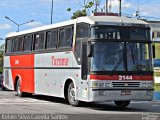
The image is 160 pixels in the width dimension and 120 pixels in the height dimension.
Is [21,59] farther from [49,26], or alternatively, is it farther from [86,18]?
[86,18]

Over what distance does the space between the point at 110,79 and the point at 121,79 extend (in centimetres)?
44

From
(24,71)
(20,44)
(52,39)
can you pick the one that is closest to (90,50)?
(52,39)

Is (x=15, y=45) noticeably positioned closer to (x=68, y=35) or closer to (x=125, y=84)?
(x=68, y=35)

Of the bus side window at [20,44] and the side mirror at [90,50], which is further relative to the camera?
the bus side window at [20,44]

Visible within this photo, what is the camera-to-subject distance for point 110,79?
17.7 m

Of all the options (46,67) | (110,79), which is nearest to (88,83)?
(110,79)

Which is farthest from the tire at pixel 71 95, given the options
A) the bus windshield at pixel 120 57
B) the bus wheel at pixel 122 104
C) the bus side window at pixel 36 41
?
the bus side window at pixel 36 41

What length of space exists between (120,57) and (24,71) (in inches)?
340

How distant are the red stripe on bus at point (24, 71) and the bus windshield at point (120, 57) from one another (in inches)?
270

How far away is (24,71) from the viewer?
83.1 feet

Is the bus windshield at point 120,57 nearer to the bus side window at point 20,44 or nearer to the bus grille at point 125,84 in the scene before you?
the bus grille at point 125,84

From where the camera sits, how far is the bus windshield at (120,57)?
58.0 ft

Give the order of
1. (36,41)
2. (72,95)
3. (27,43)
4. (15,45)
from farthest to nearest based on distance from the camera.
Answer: (15,45) → (27,43) → (36,41) → (72,95)

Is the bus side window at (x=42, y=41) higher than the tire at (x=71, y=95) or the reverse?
higher
